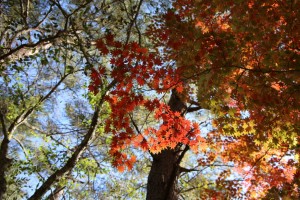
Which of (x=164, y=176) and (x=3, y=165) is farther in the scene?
(x=164, y=176)

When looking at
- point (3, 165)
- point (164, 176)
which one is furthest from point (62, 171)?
point (164, 176)

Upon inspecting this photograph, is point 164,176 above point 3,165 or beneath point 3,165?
above

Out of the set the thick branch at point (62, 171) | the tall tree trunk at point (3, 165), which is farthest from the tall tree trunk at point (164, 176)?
the tall tree trunk at point (3, 165)

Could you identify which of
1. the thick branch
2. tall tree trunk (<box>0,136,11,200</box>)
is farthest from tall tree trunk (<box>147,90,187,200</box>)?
tall tree trunk (<box>0,136,11,200</box>)

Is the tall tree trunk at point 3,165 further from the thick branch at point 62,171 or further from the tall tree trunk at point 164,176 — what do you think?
the tall tree trunk at point 164,176

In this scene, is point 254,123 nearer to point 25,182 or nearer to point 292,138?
point 292,138

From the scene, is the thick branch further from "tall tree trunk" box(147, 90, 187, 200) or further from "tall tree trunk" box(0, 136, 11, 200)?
"tall tree trunk" box(147, 90, 187, 200)

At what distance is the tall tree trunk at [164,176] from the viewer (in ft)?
18.7

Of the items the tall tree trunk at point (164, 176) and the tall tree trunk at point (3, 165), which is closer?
the tall tree trunk at point (3, 165)

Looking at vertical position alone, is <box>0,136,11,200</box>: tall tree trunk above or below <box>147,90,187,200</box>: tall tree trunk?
below

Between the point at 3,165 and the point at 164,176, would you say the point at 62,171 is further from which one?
the point at 164,176

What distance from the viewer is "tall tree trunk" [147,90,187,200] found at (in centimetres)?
570

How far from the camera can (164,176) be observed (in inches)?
234

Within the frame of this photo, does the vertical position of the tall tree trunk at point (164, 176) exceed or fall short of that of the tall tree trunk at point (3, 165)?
it exceeds it
